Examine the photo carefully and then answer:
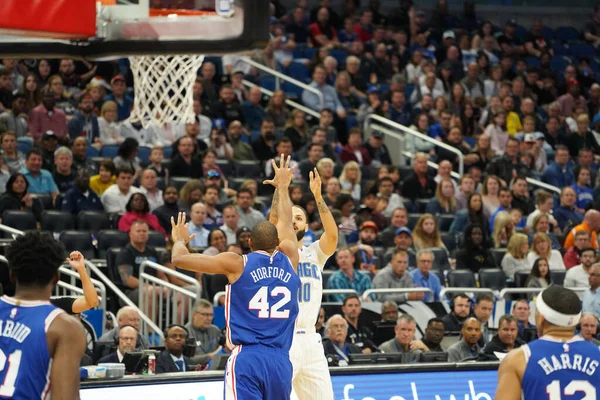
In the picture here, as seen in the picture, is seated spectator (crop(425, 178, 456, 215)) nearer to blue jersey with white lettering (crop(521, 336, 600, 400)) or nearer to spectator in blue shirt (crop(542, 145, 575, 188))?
spectator in blue shirt (crop(542, 145, 575, 188))

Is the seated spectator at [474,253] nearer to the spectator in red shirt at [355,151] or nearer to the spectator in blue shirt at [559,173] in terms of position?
the spectator in red shirt at [355,151]

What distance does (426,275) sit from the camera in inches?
558

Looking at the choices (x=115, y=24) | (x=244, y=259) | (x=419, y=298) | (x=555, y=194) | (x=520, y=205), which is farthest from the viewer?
(x=555, y=194)

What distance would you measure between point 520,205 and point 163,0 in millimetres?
11011

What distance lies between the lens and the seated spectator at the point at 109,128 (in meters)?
15.6

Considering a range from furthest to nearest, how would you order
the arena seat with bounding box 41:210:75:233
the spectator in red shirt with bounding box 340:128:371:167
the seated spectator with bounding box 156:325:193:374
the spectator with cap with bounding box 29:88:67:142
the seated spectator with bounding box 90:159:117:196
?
the spectator in red shirt with bounding box 340:128:371:167, the spectator with cap with bounding box 29:88:67:142, the seated spectator with bounding box 90:159:117:196, the arena seat with bounding box 41:210:75:233, the seated spectator with bounding box 156:325:193:374

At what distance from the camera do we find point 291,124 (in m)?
17.4

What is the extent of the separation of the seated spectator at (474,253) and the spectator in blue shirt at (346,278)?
182 cm

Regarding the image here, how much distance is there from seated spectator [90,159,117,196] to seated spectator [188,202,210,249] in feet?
3.68

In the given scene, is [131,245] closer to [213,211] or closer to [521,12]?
[213,211]

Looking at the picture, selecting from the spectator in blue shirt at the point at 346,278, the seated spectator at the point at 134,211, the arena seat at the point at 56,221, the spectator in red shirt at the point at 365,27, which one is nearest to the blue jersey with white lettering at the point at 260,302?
the spectator in blue shirt at the point at 346,278

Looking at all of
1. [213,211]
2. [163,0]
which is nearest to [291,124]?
[213,211]

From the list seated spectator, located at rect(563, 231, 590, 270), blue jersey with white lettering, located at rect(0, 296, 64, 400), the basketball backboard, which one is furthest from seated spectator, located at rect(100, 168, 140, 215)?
blue jersey with white lettering, located at rect(0, 296, 64, 400)

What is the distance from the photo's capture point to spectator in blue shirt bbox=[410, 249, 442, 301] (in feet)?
46.2
